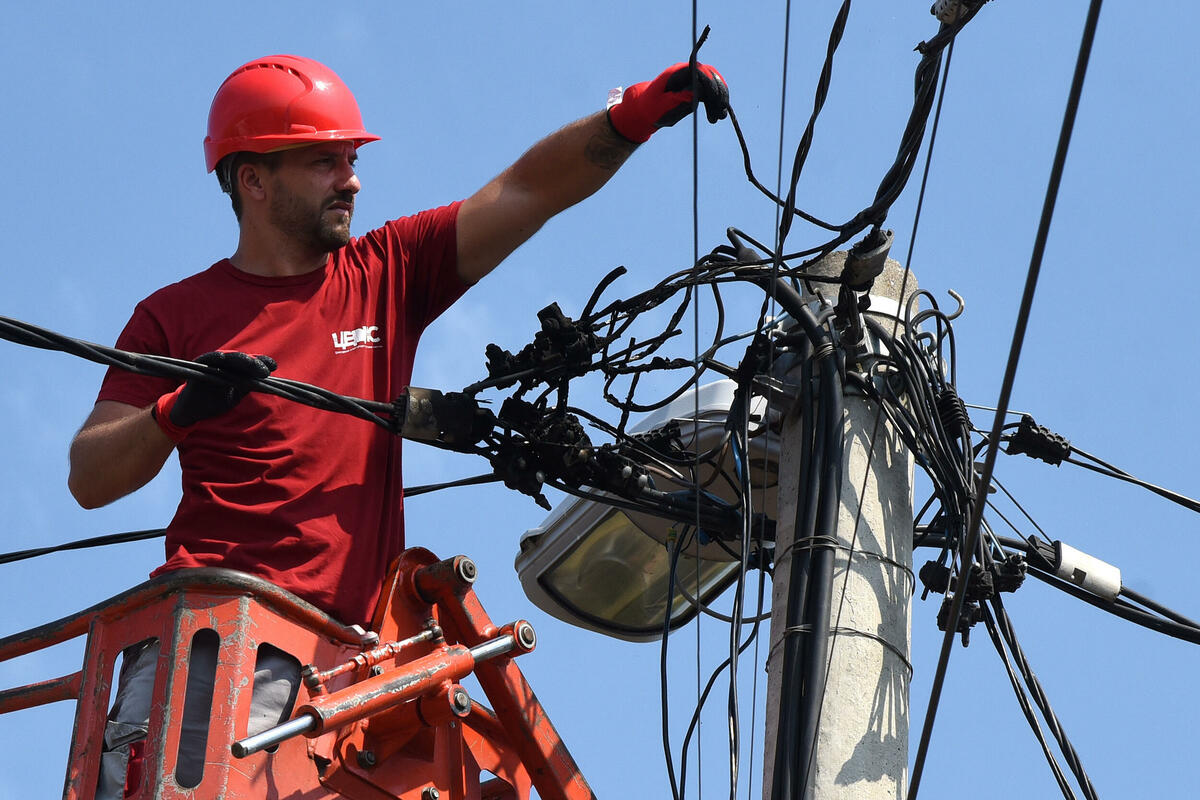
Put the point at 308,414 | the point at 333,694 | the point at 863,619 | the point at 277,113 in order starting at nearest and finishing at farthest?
the point at 333,694 < the point at 863,619 < the point at 308,414 < the point at 277,113

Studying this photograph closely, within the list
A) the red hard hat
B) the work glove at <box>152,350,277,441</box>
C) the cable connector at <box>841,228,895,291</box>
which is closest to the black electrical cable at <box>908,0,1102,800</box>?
the cable connector at <box>841,228,895,291</box>

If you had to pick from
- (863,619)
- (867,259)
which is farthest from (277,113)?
(863,619)

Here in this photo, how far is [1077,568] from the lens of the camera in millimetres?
5918

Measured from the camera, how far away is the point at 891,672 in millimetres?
4988

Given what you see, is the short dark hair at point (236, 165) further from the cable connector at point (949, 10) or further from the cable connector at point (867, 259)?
the cable connector at point (949, 10)

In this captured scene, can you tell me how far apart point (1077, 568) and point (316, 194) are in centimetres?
291

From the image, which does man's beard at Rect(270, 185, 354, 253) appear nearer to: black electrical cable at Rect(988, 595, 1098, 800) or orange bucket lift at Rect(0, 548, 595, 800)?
orange bucket lift at Rect(0, 548, 595, 800)

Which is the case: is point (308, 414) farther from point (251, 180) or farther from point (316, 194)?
point (251, 180)

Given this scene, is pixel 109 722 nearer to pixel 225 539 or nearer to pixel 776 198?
pixel 225 539

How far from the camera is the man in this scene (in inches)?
203

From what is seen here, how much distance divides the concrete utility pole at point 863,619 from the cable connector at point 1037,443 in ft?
2.77

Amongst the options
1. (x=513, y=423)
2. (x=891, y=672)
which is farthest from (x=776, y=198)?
(x=891, y=672)

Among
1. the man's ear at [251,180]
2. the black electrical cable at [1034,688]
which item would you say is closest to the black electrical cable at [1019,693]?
the black electrical cable at [1034,688]

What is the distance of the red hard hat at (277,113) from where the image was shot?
5938 millimetres
